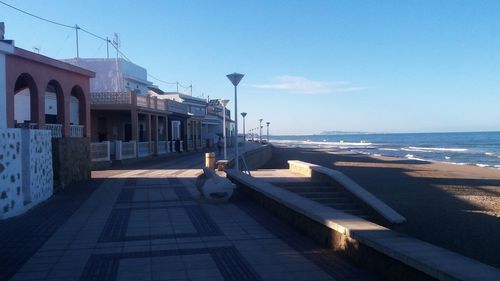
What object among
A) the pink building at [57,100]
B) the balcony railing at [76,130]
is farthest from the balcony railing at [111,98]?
the balcony railing at [76,130]

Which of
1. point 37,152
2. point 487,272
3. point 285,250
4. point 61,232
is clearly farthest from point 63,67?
point 487,272

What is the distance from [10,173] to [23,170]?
1038 millimetres

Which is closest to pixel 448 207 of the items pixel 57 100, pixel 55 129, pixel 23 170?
pixel 23 170

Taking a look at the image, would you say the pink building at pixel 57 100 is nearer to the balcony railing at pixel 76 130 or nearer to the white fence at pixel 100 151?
the balcony railing at pixel 76 130

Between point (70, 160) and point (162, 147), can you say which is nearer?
point (70, 160)

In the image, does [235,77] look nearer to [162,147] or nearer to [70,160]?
[70,160]

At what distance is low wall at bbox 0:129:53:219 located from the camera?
1036 cm

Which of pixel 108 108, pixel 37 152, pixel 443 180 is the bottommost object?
pixel 443 180

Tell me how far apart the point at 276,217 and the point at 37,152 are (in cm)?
629

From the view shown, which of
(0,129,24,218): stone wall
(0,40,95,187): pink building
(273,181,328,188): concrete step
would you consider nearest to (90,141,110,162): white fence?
(0,40,95,187): pink building

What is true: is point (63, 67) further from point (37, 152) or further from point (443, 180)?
point (443, 180)

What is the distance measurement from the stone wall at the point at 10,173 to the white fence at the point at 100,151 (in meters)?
13.9

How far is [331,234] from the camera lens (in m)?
7.39

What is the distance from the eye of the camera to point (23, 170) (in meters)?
11.7
